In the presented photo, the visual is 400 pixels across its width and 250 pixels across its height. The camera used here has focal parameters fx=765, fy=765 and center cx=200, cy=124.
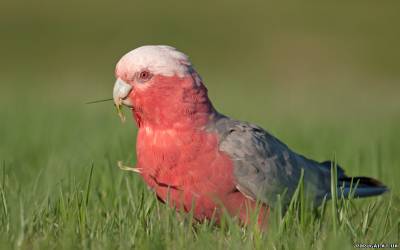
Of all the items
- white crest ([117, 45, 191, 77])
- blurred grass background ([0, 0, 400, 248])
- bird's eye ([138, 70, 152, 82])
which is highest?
white crest ([117, 45, 191, 77])

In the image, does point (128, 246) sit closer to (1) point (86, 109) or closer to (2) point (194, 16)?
(1) point (86, 109)

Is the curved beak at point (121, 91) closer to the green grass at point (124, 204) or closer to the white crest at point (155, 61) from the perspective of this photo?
the white crest at point (155, 61)

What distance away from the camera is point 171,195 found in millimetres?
4664

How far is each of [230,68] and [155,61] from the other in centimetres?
2289

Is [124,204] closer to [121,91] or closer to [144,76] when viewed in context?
[121,91]

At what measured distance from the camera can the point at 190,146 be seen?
15.3 ft

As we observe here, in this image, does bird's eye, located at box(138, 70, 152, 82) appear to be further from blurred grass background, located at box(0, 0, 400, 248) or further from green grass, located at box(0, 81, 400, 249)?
blurred grass background, located at box(0, 0, 400, 248)

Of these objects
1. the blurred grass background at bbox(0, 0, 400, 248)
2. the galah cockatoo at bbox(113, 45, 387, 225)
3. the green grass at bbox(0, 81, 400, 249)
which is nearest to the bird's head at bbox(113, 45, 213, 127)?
the galah cockatoo at bbox(113, 45, 387, 225)

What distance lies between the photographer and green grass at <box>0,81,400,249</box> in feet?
12.6

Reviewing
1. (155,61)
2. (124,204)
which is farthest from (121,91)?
(124,204)

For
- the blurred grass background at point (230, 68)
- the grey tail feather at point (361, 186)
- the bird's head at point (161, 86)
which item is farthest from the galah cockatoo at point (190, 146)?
the blurred grass background at point (230, 68)

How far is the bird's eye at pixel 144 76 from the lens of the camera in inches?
190

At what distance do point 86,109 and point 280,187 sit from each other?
798 centimetres

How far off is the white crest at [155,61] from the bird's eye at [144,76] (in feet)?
0.10
